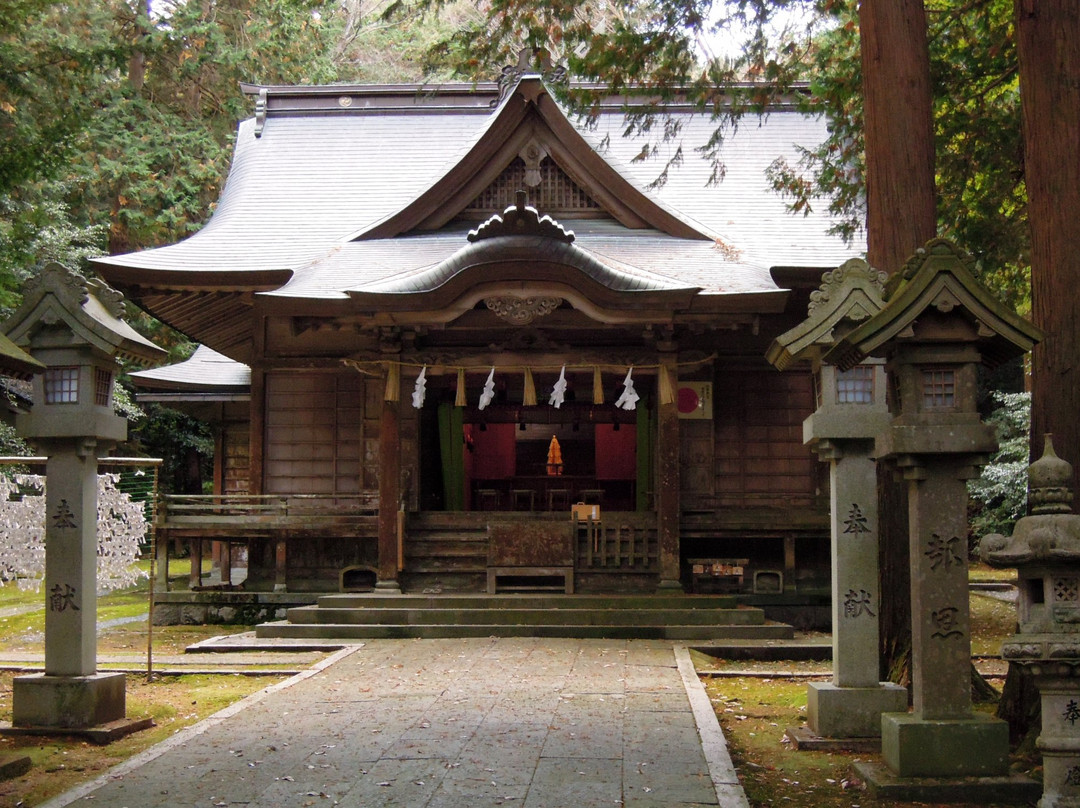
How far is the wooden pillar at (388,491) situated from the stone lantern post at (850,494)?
23.4ft

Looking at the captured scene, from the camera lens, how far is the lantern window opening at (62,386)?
784 centimetres

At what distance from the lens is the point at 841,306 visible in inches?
294

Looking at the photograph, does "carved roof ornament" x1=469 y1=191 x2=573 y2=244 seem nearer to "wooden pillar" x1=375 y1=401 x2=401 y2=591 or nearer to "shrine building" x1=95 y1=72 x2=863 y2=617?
"shrine building" x1=95 y1=72 x2=863 y2=617

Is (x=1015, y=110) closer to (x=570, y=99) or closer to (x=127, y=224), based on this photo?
(x=570, y=99)

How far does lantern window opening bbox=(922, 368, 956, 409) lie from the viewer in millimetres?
6324

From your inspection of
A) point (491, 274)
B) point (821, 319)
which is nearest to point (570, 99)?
point (491, 274)

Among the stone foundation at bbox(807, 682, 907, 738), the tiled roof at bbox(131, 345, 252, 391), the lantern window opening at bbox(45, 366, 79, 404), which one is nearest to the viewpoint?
the stone foundation at bbox(807, 682, 907, 738)

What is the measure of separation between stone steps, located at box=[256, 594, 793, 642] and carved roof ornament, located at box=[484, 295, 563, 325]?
3446 millimetres

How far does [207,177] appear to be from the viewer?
2816cm

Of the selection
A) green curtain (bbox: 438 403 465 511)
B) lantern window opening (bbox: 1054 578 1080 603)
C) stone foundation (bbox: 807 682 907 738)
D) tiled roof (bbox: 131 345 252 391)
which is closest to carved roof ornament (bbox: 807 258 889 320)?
lantern window opening (bbox: 1054 578 1080 603)

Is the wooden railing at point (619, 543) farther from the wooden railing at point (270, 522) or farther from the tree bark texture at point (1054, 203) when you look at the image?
the tree bark texture at point (1054, 203)

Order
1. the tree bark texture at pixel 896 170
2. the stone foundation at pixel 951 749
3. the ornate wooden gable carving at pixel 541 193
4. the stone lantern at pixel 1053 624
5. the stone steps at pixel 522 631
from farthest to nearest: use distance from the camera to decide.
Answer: the ornate wooden gable carving at pixel 541 193 → the stone steps at pixel 522 631 → the tree bark texture at pixel 896 170 → the stone foundation at pixel 951 749 → the stone lantern at pixel 1053 624

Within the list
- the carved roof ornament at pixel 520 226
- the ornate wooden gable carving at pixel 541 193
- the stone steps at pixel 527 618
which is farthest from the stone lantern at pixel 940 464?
the ornate wooden gable carving at pixel 541 193

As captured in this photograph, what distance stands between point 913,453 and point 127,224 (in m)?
25.4
